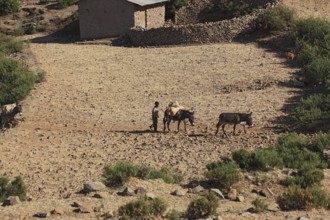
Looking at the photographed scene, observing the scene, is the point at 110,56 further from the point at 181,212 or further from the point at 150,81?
the point at 181,212

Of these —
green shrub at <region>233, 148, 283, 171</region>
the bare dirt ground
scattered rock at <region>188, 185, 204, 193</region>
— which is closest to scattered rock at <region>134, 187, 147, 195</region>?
the bare dirt ground

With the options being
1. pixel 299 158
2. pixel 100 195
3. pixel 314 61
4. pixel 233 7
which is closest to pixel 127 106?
pixel 314 61

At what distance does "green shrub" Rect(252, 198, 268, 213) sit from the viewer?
38.6 ft

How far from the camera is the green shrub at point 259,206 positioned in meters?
11.8

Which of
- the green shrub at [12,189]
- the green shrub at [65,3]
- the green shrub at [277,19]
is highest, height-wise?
the green shrub at [65,3]

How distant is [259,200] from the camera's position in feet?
40.4

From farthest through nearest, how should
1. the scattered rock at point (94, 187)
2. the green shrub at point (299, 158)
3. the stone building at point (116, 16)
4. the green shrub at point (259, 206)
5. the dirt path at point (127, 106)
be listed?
the stone building at point (116, 16), the dirt path at point (127, 106), the green shrub at point (299, 158), the scattered rock at point (94, 187), the green shrub at point (259, 206)

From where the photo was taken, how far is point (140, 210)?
36.4ft

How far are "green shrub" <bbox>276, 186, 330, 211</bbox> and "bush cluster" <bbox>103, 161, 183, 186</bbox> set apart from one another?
2.91m

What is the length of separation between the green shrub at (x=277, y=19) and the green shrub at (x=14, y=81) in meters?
11.3

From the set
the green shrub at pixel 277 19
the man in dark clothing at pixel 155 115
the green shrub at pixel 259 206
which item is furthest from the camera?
the green shrub at pixel 277 19

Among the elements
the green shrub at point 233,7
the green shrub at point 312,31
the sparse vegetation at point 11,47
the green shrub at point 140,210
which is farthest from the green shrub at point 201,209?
the green shrub at point 233,7

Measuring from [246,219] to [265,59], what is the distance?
17.3 m

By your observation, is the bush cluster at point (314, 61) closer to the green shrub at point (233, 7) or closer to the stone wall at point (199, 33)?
the stone wall at point (199, 33)
